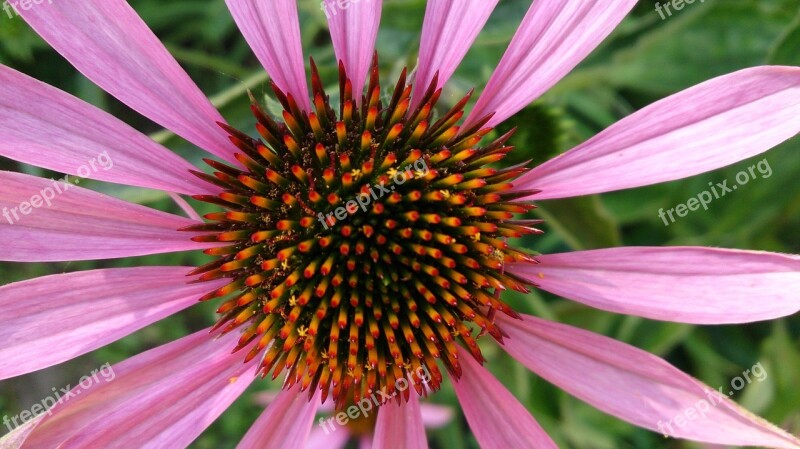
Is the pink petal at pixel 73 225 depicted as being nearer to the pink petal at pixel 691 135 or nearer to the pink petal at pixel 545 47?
the pink petal at pixel 545 47

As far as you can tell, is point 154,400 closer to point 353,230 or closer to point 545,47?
point 353,230

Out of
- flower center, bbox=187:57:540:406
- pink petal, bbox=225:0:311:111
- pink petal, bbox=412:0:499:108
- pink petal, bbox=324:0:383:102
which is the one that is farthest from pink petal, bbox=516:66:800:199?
pink petal, bbox=225:0:311:111

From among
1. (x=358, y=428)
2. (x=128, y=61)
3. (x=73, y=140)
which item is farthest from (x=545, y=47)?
(x=358, y=428)

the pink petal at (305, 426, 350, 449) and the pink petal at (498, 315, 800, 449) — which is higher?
the pink petal at (498, 315, 800, 449)

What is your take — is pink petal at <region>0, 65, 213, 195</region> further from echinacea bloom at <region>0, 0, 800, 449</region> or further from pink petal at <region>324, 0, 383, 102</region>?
pink petal at <region>324, 0, 383, 102</region>

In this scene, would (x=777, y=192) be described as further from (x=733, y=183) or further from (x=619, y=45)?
(x=619, y=45)

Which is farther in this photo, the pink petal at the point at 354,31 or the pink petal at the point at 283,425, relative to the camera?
the pink petal at the point at 283,425

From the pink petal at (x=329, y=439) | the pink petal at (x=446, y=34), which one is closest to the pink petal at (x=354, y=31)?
the pink petal at (x=446, y=34)
